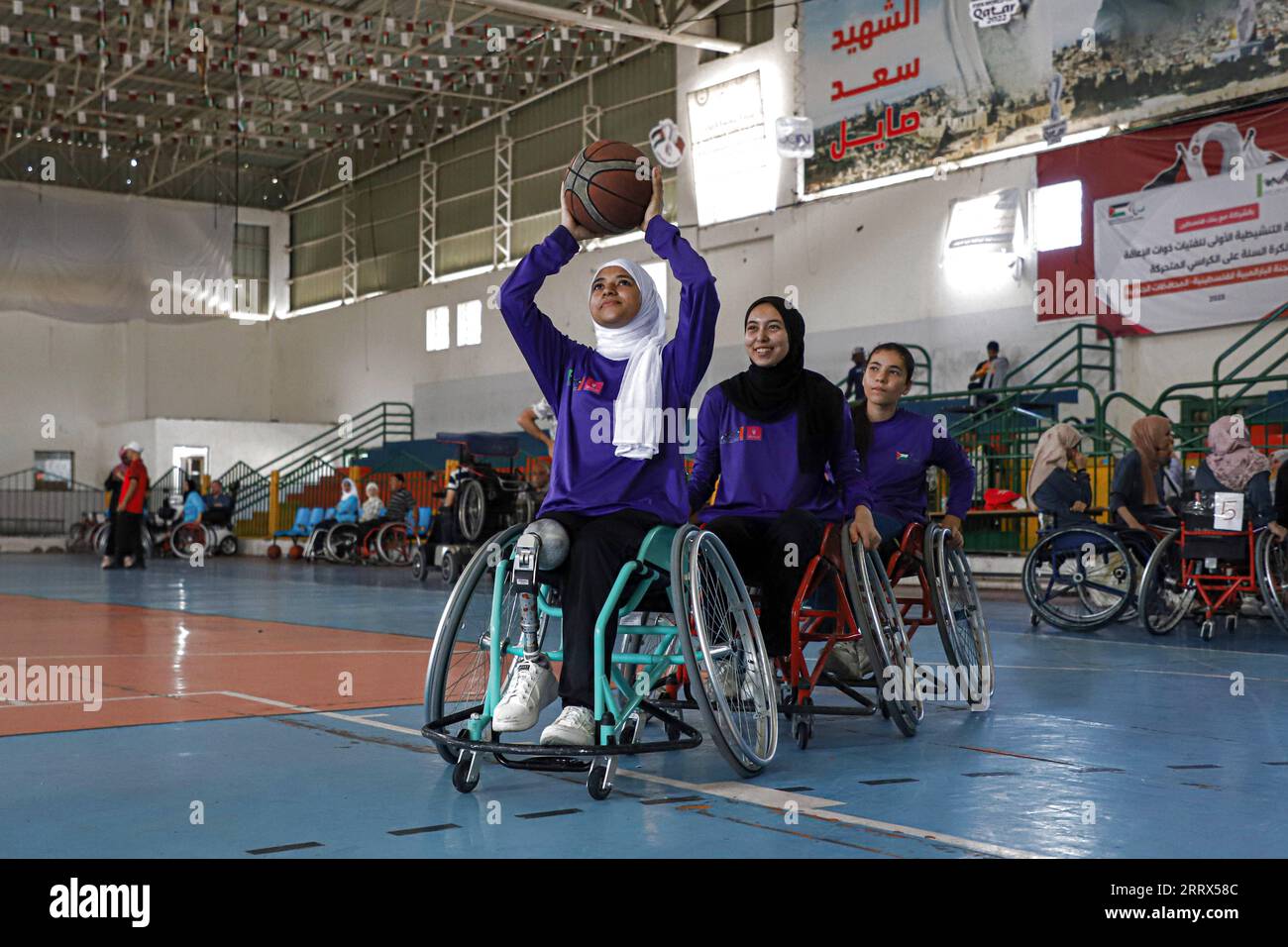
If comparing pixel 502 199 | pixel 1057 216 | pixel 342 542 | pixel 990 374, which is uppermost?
pixel 502 199

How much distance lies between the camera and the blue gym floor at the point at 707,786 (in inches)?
110

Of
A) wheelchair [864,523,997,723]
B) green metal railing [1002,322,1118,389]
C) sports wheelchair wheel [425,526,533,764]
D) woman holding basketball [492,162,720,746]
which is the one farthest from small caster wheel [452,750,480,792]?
green metal railing [1002,322,1118,389]

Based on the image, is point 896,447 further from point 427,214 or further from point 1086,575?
point 427,214

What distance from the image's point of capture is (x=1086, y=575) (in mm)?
8500

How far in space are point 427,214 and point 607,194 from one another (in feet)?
81.0

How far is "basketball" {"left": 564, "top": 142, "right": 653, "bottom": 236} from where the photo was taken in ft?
12.7

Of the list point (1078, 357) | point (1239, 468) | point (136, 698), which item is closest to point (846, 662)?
point (136, 698)

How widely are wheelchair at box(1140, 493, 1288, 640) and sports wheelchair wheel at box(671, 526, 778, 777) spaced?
4.79 metres

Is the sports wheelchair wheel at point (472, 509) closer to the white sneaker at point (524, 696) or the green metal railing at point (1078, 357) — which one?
the green metal railing at point (1078, 357)

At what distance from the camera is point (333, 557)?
1944 centimetres

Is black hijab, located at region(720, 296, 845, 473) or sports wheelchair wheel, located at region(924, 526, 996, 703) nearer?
black hijab, located at region(720, 296, 845, 473)

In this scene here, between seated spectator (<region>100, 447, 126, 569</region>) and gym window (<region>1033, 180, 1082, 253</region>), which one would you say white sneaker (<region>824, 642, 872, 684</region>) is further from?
seated spectator (<region>100, 447, 126, 569</region>)

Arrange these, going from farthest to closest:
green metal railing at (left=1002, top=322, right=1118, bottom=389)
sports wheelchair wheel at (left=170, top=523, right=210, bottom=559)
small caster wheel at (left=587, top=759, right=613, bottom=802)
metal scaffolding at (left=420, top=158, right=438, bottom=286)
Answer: metal scaffolding at (left=420, top=158, right=438, bottom=286) → sports wheelchair wheel at (left=170, top=523, right=210, bottom=559) → green metal railing at (left=1002, top=322, right=1118, bottom=389) → small caster wheel at (left=587, top=759, right=613, bottom=802)
